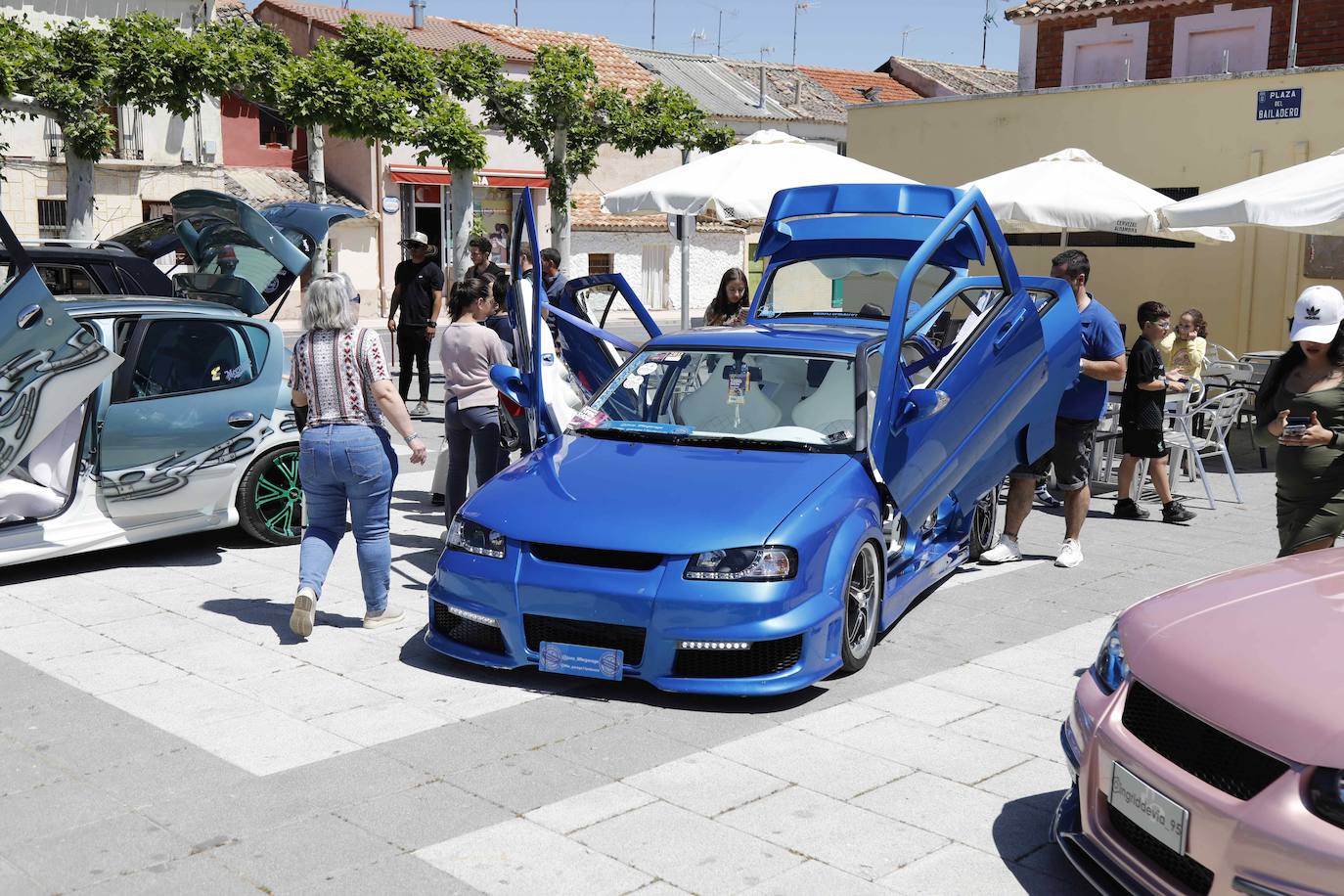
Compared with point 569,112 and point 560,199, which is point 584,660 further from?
point 560,199

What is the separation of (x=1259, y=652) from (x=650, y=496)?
2.86 m

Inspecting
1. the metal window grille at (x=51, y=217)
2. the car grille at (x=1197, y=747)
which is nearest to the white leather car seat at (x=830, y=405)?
the car grille at (x=1197, y=747)

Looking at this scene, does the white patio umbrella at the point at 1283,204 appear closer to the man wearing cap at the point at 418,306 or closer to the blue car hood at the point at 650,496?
the blue car hood at the point at 650,496

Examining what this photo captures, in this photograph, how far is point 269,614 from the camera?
721cm

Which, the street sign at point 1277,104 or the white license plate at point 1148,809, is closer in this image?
the white license plate at point 1148,809

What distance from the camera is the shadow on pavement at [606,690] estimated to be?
5.91 metres

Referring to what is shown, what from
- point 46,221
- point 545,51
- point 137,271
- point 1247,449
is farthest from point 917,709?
Answer: point 46,221

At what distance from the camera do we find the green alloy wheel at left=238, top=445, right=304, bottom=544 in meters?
8.42

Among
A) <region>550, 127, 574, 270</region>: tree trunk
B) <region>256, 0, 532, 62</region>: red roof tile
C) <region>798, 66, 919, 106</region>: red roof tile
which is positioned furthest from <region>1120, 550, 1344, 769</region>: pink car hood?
<region>798, 66, 919, 106</region>: red roof tile

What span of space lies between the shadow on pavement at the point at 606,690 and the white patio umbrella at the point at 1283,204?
738cm

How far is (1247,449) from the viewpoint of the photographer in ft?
46.6

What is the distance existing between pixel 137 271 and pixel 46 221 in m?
26.3

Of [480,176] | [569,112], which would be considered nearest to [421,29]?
[480,176]

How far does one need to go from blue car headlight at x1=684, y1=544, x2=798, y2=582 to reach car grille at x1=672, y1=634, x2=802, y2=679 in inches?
11.0
